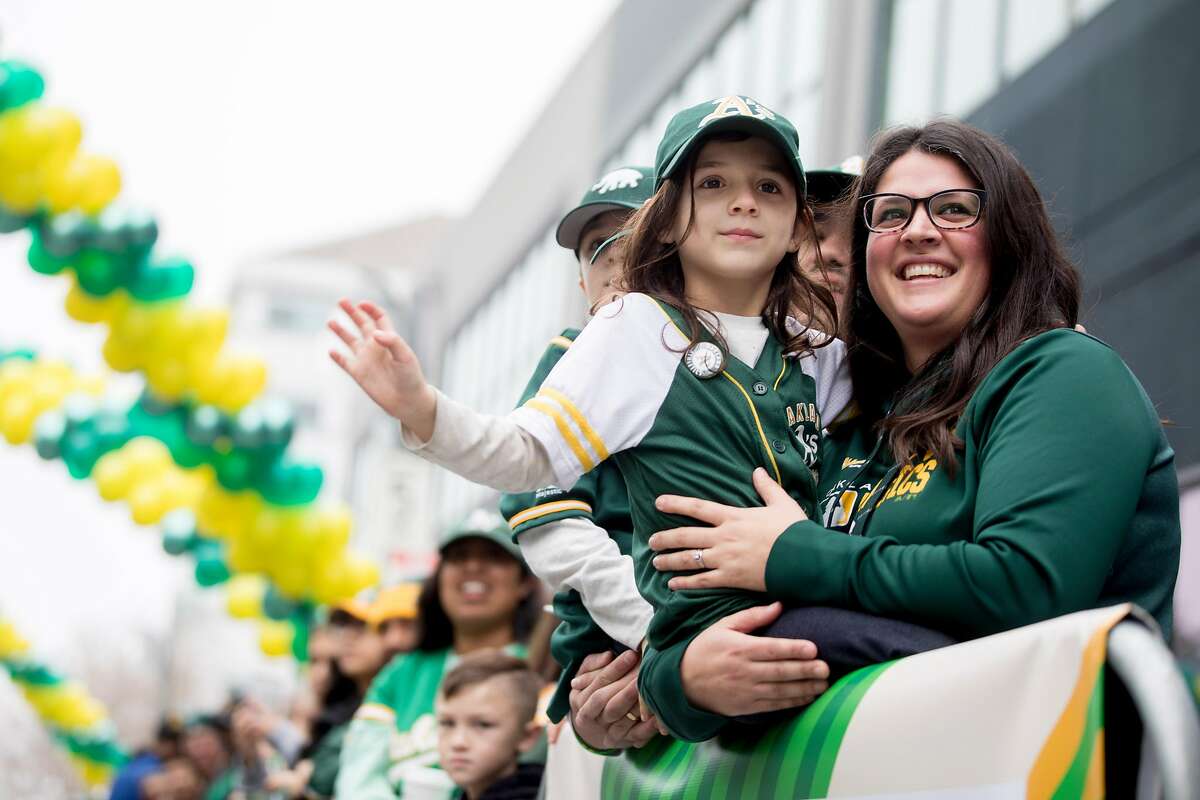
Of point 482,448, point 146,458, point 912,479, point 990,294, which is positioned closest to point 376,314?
point 482,448

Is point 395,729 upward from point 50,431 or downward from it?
downward

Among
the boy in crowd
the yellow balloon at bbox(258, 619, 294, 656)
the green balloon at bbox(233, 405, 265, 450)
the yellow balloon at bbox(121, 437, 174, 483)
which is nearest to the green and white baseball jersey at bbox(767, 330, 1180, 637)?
the boy in crowd

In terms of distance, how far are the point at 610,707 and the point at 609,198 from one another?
4.21 ft

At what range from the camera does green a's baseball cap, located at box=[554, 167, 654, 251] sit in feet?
10.9

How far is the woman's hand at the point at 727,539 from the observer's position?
202cm

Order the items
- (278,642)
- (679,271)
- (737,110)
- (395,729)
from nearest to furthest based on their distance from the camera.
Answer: (737,110)
(679,271)
(395,729)
(278,642)

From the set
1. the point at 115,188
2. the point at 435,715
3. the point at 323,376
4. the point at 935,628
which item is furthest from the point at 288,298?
the point at 935,628

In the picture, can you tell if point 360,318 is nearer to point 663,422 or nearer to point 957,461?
point 663,422

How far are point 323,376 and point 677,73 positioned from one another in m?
29.2

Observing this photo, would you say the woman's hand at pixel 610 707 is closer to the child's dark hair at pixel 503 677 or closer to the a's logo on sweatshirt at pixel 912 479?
the a's logo on sweatshirt at pixel 912 479

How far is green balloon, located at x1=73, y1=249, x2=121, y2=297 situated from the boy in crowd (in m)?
4.87

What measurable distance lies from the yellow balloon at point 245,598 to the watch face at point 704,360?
337 inches

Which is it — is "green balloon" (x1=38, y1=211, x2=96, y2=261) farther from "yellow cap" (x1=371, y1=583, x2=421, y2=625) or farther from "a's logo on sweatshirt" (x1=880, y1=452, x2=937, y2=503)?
"a's logo on sweatshirt" (x1=880, y1=452, x2=937, y2=503)

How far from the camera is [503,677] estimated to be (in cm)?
407
